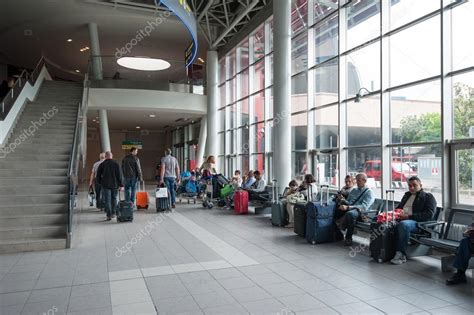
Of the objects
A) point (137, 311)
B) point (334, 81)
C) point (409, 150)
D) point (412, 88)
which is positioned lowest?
point (137, 311)

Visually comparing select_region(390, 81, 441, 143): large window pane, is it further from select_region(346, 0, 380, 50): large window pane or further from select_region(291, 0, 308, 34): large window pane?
select_region(291, 0, 308, 34): large window pane

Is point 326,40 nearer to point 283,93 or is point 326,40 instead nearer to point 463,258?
point 283,93

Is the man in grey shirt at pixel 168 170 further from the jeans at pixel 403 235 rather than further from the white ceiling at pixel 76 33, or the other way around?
the white ceiling at pixel 76 33

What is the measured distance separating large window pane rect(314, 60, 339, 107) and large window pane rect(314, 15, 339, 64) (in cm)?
26

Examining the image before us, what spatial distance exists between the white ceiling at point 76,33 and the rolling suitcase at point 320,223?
12641mm

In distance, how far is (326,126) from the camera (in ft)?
34.1

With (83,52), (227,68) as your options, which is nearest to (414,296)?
(227,68)

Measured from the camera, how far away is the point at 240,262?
532cm

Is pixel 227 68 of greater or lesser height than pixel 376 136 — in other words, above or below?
above

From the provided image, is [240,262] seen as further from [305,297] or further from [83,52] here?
[83,52]

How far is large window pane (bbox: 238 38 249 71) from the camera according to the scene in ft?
52.9

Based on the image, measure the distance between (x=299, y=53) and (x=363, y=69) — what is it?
3492mm

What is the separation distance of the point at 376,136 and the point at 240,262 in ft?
15.3

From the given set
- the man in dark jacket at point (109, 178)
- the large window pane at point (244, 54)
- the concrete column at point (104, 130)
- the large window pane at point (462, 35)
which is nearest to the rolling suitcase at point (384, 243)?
the large window pane at point (462, 35)
